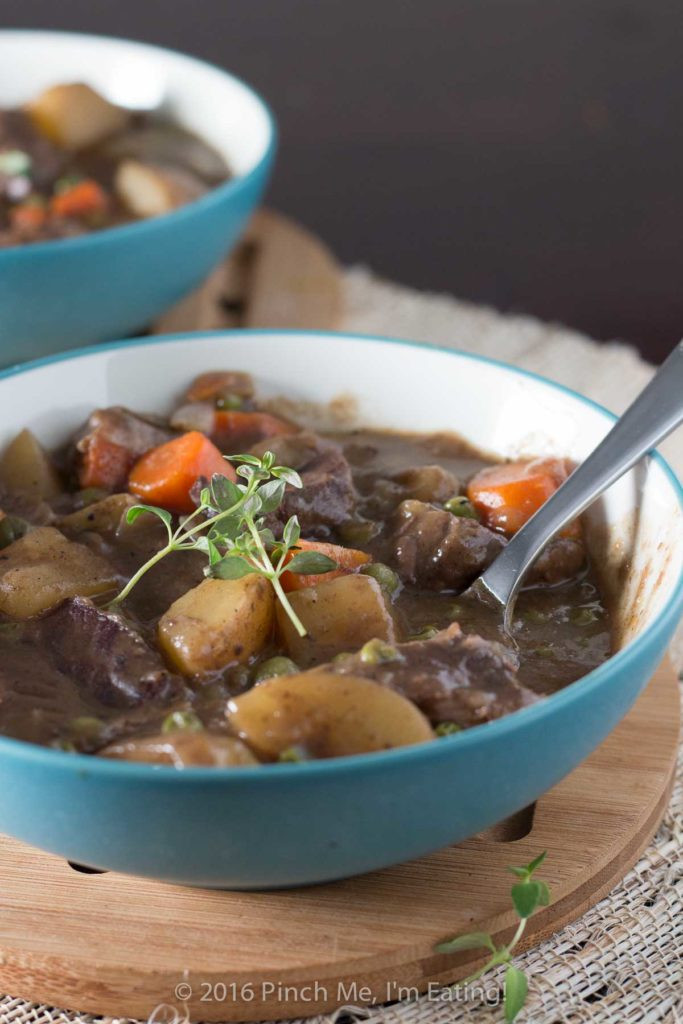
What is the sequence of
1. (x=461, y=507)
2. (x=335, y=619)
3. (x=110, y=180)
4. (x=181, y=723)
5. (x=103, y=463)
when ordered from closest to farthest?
1. (x=181, y=723)
2. (x=335, y=619)
3. (x=461, y=507)
4. (x=103, y=463)
5. (x=110, y=180)

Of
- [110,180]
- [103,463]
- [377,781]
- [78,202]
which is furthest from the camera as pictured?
[110,180]

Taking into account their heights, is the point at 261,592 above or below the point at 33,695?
above

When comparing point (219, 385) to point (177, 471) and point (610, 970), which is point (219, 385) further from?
point (610, 970)

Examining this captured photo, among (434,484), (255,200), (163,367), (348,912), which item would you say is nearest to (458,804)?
(348,912)

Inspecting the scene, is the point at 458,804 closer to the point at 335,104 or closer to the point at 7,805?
the point at 7,805

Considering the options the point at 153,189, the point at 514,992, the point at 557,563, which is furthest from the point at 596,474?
the point at 153,189

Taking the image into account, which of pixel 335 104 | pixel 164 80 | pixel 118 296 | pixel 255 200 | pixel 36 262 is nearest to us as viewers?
pixel 36 262
